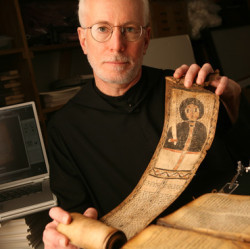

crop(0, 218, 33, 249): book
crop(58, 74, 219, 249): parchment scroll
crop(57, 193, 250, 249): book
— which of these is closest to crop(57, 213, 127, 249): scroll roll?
crop(57, 193, 250, 249): book

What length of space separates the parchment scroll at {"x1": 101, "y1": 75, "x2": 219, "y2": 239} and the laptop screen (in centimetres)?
83

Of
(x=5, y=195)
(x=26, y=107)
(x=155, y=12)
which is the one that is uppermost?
(x=155, y=12)

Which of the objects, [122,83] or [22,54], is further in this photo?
[22,54]

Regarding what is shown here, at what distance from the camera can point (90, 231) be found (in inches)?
23.4

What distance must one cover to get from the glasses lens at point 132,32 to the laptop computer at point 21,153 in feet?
2.14

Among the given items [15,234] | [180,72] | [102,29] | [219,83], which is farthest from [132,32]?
[15,234]

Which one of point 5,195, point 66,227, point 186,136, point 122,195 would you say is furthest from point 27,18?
point 66,227

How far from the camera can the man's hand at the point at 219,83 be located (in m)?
1.05

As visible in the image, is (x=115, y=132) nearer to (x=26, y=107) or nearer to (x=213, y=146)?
(x=213, y=146)

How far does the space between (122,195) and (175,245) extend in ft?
2.94

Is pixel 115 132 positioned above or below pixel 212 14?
below

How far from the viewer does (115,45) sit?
1.33m

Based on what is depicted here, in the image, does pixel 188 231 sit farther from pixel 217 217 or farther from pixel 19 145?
pixel 19 145

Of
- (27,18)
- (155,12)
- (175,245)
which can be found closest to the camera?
(175,245)
